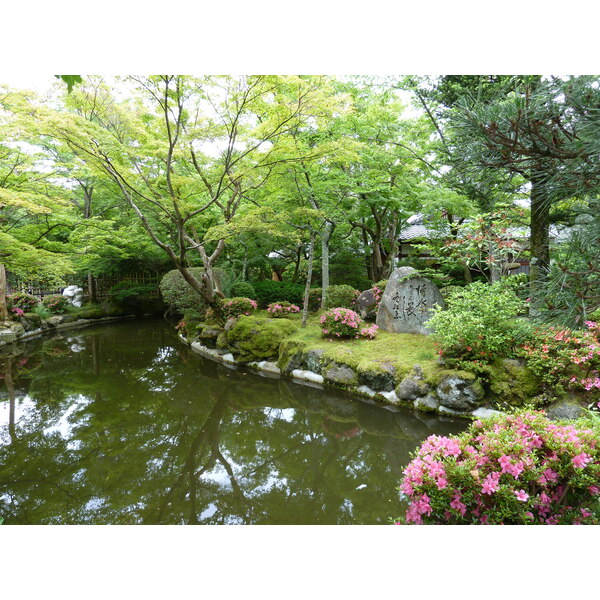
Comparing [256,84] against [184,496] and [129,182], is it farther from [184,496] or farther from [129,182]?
[184,496]

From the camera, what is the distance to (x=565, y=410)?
11.9ft

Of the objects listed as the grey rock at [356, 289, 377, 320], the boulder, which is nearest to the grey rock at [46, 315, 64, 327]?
the grey rock at [356, 289, 377, 320]

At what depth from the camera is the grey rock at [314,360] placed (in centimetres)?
582

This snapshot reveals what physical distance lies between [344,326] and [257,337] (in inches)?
67.1

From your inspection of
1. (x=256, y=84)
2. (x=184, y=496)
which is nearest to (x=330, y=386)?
(x=184, y=496)

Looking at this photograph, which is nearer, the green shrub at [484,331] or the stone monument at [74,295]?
the green shrub at [484,331]

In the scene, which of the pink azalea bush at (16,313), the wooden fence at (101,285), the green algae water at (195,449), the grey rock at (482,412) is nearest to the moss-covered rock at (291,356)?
the green algae water at (195,449)

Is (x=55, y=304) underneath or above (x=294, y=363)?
underneath

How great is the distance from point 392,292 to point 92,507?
5300 mm

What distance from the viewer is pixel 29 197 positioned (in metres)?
6.50

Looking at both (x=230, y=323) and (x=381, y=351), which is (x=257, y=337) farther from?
(x=381, y=351)

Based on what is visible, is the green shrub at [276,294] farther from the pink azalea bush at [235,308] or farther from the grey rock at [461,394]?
the grey rock at [461,394]

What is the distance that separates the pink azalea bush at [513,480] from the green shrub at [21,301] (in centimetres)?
1181

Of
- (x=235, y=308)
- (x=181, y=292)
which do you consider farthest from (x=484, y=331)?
(x=181, y=292)
